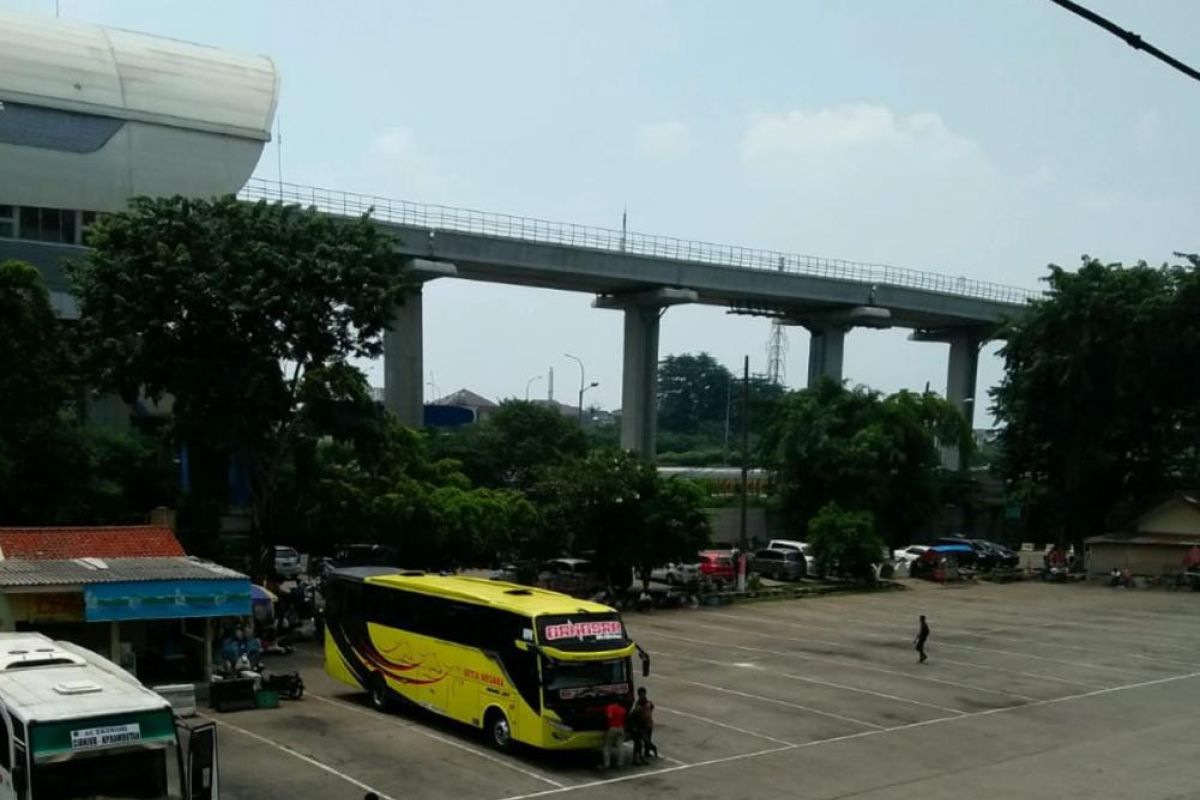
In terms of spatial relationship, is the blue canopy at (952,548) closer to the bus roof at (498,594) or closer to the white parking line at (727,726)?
the white parking line at (727,726)

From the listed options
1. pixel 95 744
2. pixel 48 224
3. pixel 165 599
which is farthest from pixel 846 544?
pixel 95 744

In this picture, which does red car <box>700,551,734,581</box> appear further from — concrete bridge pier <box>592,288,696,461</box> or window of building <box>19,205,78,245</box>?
window of building <box>19,205,78,245</box>

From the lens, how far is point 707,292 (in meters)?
68.8

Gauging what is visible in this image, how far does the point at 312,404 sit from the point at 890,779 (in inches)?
788

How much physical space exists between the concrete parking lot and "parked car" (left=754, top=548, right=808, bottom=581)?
13.4 meters

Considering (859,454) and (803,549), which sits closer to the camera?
(803,549)

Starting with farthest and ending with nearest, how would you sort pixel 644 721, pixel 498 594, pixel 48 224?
pixel 48 224, pixel 498 594, pixel 644 721

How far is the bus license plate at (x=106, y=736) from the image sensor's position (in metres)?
11.9

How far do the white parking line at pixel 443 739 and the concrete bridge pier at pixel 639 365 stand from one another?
44653mm

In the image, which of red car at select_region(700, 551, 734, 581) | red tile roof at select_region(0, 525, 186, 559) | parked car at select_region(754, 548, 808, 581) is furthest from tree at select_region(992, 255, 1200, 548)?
red tile roof at select_region(0, 525, 186, 559)

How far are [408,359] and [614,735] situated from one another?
39.2 metres

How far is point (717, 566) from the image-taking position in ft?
153

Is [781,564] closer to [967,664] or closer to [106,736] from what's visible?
[967,664]

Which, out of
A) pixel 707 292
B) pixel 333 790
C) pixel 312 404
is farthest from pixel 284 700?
pixel 707 292
